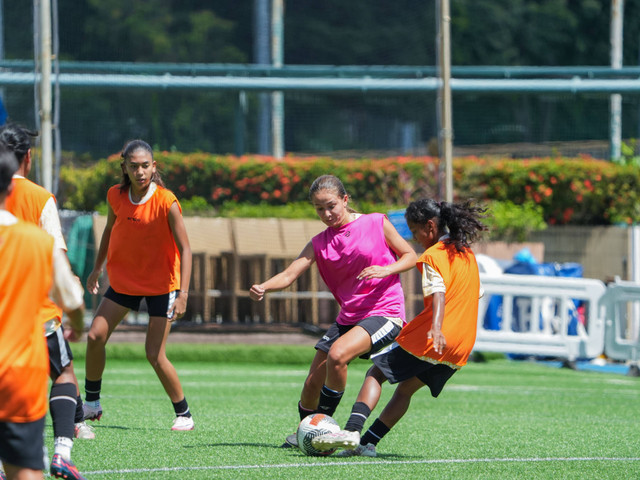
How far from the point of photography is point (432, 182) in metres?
20.1

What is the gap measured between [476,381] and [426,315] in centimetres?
607

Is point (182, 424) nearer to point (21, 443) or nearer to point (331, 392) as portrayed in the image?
point (331, 392)

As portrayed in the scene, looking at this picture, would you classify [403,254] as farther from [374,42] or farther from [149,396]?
[374,42]

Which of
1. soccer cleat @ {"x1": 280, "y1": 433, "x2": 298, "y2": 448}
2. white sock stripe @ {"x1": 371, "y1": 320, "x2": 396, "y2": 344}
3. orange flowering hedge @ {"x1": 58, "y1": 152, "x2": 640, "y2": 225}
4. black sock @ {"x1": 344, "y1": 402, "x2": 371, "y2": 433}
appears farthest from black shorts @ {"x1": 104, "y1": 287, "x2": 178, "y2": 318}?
orange flowering hedge @ {"x1": 58, "y1": 152, "x2": 640, "y2": 225}

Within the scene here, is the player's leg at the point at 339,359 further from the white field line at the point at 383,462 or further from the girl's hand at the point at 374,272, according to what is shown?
the white field line at the point at 383,462

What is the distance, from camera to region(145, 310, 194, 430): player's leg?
7316mm

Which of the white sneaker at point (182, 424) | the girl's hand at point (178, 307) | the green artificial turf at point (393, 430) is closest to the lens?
the green artificial turf at point (393, 430)

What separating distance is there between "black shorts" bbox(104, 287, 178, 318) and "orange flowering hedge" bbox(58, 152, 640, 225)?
41.3ft

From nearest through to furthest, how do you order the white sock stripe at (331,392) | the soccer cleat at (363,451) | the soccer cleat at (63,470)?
the soccer cleat at (63,470) → the soccer cleat at (363,451) → the white sock stripe at (331,392)

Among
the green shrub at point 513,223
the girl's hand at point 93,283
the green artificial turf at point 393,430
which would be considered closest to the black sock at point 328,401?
the green artificial turf at point 393,430

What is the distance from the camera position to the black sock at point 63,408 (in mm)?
5227

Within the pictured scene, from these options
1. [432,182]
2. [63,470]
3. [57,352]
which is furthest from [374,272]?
[432,182]

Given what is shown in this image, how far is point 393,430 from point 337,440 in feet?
5.95

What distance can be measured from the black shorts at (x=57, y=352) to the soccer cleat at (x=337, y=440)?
5.20 feet
